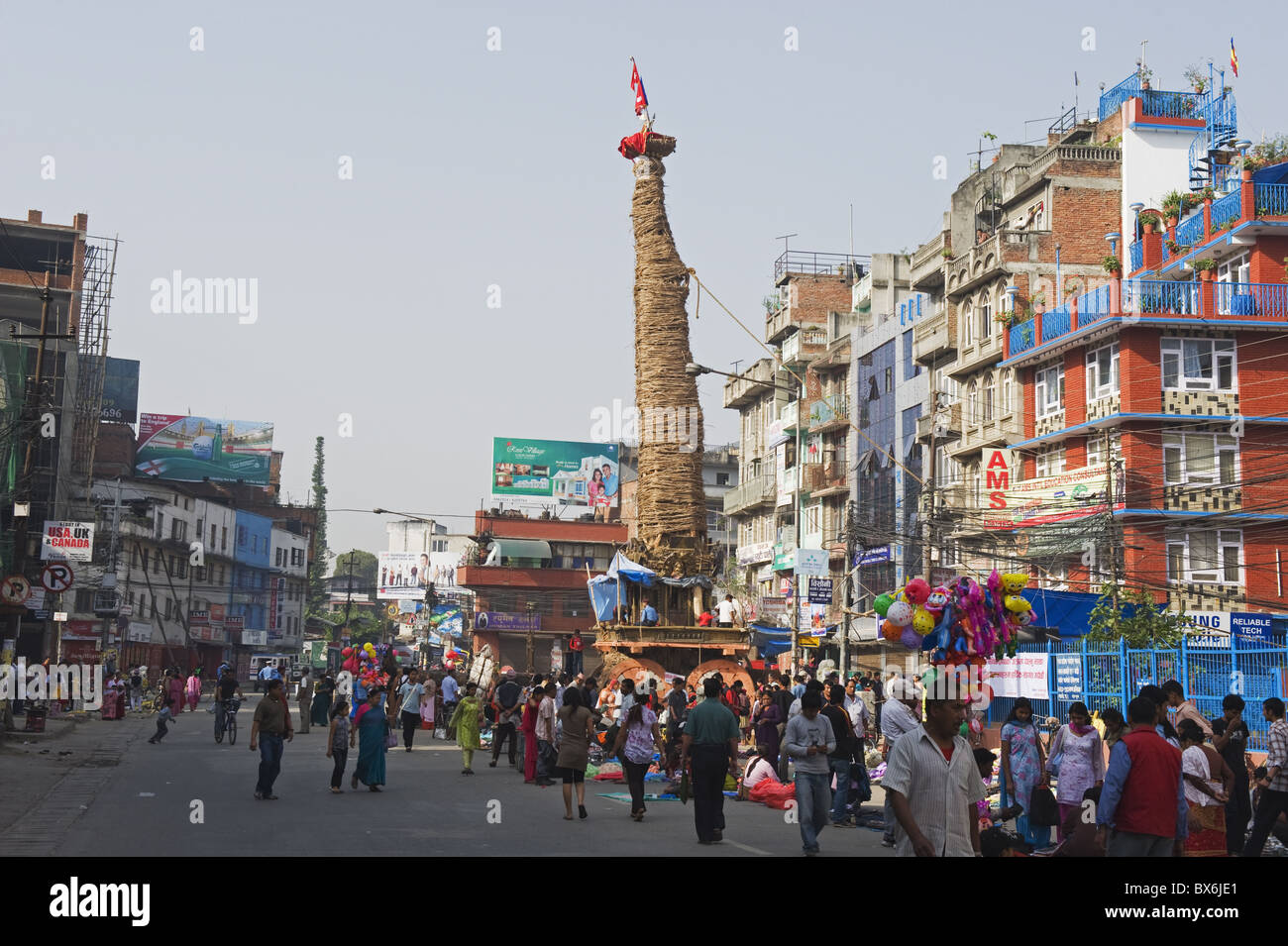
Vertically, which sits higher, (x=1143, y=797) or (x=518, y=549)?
(x=518, y=549)

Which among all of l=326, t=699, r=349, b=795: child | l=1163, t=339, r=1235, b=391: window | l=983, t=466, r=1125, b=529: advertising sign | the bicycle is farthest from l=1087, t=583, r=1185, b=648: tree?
the bicycle

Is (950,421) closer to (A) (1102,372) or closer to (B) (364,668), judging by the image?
(A) (1102,372)

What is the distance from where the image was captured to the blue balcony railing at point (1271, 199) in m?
35.1

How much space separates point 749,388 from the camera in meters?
65.6

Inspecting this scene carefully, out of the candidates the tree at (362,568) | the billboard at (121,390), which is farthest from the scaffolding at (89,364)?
the tree at (362,568)

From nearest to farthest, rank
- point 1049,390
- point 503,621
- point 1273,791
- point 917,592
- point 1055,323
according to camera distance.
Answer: point 1273,791
point 917,592
point 1055,323
point 1049,390
point 503,621

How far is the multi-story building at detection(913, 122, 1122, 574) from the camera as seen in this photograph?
4172 cm

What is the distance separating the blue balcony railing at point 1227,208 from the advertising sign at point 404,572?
78125 mm

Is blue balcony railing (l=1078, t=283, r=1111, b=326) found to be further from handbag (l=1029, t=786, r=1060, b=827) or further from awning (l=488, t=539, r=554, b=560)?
awning (l=488, t=539, r=554, b=560)

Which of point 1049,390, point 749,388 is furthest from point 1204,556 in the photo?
point 749,388

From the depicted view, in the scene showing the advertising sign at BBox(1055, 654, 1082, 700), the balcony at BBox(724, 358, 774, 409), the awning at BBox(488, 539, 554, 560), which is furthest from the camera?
the awning at BBox(488, 539, 554, 560)

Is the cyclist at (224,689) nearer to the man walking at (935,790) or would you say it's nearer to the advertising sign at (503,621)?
the man walking at (935,790)

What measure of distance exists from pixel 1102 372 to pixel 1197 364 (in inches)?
95.7

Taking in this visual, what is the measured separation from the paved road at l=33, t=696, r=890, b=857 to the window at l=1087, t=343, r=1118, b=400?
71.4 ft
